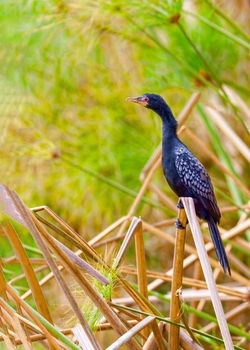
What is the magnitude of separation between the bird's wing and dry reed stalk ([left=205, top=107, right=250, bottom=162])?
0.70 m

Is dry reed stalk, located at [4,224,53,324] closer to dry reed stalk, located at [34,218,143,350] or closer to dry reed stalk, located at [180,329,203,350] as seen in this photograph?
dry reed stalk, located at [34,218,143,350]

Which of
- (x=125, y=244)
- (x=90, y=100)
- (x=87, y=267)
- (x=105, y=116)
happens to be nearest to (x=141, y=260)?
(x=125, y=244)

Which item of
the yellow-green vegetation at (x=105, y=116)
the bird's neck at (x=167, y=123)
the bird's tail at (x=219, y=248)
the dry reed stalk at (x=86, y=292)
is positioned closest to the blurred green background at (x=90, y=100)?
the yellow-green vegetation at (x=105, y=116)

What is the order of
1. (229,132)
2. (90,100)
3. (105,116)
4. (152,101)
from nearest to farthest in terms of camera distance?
(152,101)
(229,132)
(105,116)
(90,100)

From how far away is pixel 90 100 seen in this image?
3385 millimetres

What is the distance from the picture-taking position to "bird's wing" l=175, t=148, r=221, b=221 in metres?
1.73

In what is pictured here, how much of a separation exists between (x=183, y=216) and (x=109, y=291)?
23 cm

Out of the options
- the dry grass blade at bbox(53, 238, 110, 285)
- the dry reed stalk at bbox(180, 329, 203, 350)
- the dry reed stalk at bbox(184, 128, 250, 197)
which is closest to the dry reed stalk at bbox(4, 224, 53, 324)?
the dry grass blade at bbox(53, 238, 110, 285)

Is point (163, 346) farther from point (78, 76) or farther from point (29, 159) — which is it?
point (78, 76)

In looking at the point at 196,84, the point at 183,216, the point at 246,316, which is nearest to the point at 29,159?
the point at 196,84

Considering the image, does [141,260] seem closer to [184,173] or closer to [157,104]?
[184,173]

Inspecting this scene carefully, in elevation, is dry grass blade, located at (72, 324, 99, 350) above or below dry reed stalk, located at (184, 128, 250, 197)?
below

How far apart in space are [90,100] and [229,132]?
36.9 inches

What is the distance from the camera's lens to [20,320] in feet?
4.78
